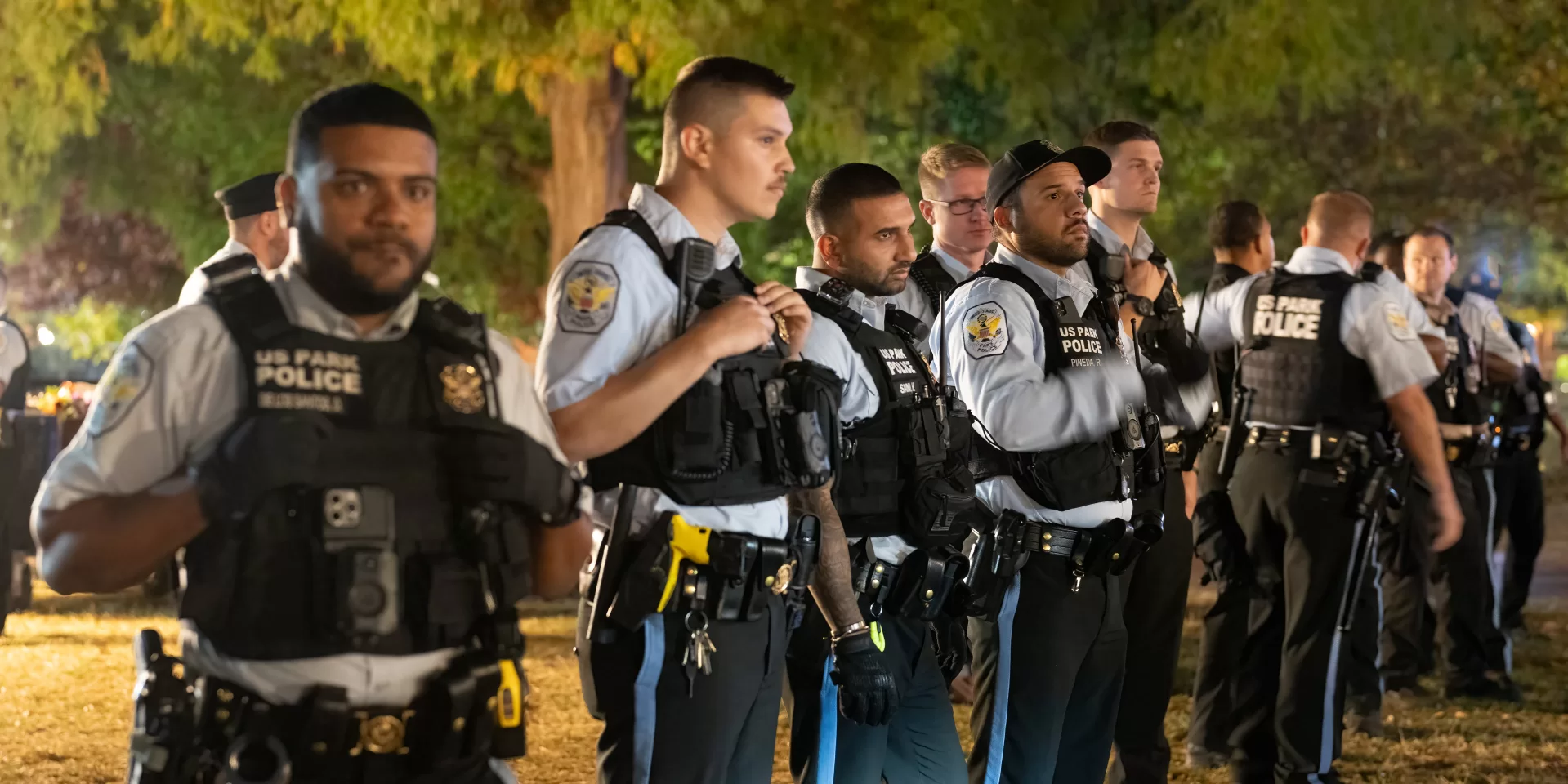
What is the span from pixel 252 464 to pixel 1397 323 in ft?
17.0

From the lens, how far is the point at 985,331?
507cm

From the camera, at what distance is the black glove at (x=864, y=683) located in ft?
14.4

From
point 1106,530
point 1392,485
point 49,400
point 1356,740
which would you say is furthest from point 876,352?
point 49,400

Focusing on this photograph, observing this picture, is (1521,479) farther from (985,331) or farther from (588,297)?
(588,297)

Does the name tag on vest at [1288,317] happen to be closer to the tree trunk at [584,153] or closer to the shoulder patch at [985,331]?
the shoulder patch at [985,331]

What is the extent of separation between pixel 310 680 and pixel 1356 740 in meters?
6.19

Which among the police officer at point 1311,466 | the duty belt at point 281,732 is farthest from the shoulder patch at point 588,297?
the police officer at point 1311,466

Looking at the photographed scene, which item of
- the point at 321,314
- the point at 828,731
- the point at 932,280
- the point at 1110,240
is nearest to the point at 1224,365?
the point at 1110,240

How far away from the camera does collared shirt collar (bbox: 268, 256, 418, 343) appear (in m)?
2.88

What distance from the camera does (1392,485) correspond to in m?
7.24

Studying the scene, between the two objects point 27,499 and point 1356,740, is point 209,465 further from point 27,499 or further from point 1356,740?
point 27,499

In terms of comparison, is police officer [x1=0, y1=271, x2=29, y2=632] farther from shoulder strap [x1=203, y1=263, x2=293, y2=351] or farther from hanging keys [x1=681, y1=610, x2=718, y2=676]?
shoulder strap [x1=203, y1=263, x2=293, y2=351]

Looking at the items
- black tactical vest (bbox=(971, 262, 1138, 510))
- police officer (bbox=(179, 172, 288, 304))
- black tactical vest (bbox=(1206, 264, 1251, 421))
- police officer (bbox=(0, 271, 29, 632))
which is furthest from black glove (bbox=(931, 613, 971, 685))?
police officer (bbox=(0, 271, 29, 632))

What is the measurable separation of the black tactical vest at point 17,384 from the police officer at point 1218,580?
6863 millimetres
